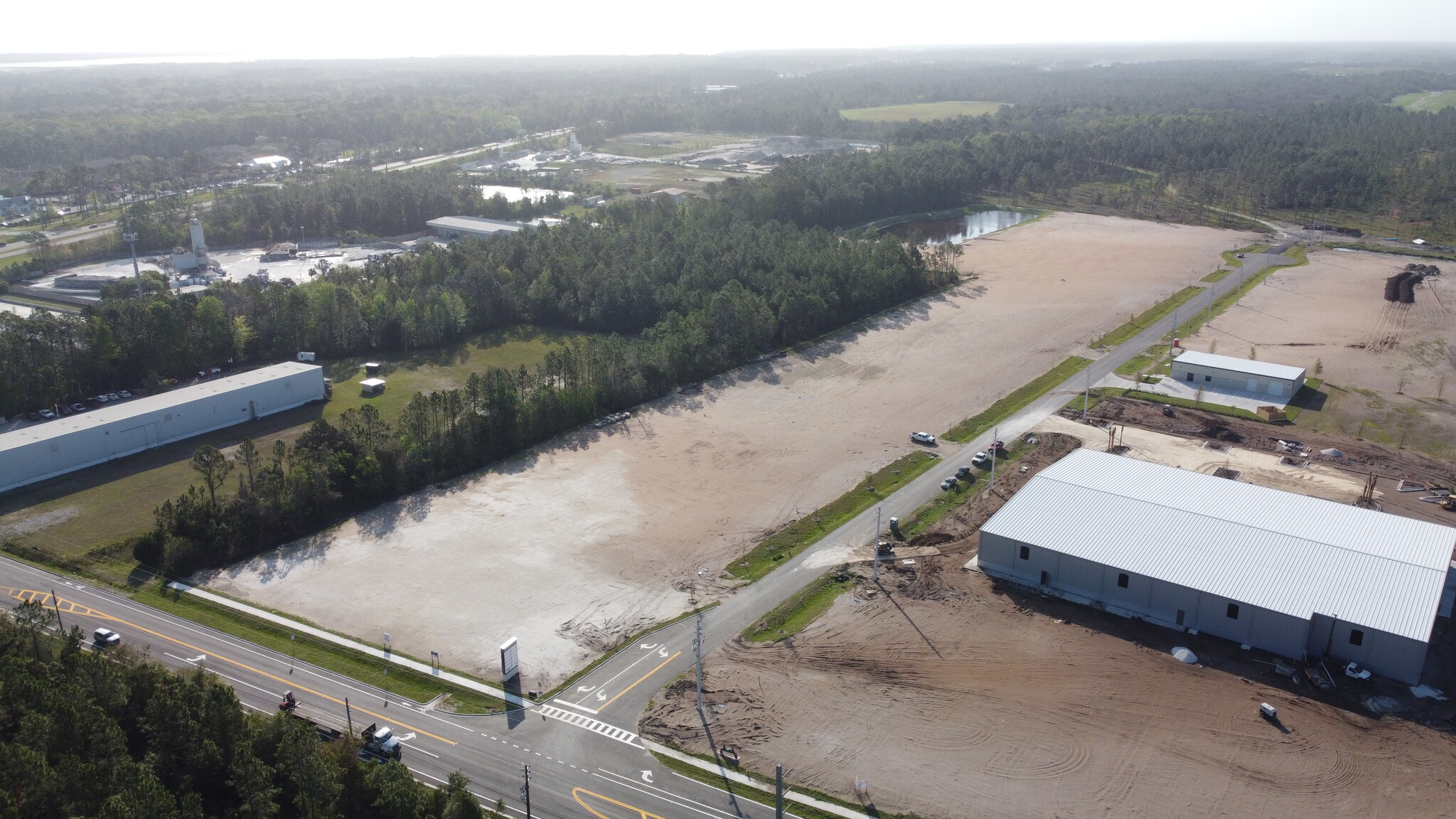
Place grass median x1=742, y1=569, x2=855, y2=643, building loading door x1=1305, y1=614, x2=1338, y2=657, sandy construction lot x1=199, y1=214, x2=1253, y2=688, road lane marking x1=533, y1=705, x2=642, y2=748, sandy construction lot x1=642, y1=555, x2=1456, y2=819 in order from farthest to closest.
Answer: sandy construction lot x1=199, y1=214, x2=1253, y2=688 → grass median x1=742, y1=569, x2=855, y2=643 → building loading door x1=1305, y1=614, x2=1338, y2=657 → road lane marking x1=533, y1=705, x2=642, y2=748 → sandy construction lot x1=642, y1=555, x2=1456, y2=819

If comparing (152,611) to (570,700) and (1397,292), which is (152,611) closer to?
(570,700)

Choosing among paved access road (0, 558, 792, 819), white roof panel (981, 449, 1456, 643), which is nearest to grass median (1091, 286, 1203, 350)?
white roof panel (981, 449, 1456, 643)

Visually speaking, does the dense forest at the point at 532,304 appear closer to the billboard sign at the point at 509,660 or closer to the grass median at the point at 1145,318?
the grass median at the point at 1145,318

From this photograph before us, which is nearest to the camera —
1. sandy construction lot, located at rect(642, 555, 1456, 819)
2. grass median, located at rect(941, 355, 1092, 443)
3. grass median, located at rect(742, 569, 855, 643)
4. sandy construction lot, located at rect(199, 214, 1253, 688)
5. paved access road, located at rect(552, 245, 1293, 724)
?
sandy construction lot, located at rect(642, 555, 1456, 819)

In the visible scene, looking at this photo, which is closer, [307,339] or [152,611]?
[152,611]

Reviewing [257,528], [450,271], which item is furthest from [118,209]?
[257,528]

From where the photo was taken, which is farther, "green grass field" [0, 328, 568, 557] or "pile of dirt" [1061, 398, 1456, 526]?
"pile of dirt" [1061, 398, 1456, 526]

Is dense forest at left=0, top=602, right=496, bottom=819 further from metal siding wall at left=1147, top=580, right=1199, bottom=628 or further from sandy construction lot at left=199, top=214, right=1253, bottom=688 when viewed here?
metal siding wall at left=1147, top=580, right=1199, bottom=628
